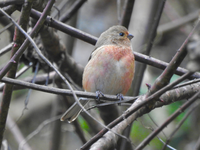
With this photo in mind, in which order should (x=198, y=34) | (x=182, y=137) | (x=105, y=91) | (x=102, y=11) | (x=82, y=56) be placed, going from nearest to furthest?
(x=198, y=34) → (x=105, y=91) → (x=182, y=137) → (x=82, y=56) → (x=102, y=11)

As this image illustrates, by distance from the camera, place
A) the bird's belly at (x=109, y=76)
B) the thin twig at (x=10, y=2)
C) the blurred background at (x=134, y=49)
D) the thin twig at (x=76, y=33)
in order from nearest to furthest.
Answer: the thin twig at (x=10, y=2)
the thin twig at (x=76, y=33)
the bird's belly at (x=109, y=76)
the blurred background at (x=134, y=49)

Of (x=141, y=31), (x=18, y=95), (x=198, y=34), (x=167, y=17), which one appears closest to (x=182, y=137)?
(x=141, y=31)

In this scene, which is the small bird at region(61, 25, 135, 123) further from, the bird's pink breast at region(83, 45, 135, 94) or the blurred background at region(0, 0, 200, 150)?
the blurred background at region(0, 0, 200, 150)

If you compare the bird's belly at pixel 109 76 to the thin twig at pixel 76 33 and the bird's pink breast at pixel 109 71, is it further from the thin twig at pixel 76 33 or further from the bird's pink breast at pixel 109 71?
the thin twig at pixel 76 33

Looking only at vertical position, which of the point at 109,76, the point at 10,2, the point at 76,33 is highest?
the point at 10,2

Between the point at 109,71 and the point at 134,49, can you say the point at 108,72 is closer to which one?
→ the point at 109,71

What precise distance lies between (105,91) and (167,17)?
166 inches

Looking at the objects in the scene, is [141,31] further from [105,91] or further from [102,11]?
[102,11]

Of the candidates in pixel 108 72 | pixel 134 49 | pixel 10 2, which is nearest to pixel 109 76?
pixel 108 72

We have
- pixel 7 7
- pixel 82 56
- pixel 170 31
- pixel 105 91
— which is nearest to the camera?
pixel 7 7

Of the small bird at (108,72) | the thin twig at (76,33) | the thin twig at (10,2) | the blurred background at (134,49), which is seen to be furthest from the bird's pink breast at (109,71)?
the blurred background at (134,49)

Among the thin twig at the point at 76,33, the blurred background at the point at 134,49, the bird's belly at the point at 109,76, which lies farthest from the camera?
the blurred background at the point at 134,49

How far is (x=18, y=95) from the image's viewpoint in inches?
278

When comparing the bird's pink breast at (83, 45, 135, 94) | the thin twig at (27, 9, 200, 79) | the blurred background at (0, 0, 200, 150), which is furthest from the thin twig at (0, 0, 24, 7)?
the blurred background at (0, 0, 200, 150)
